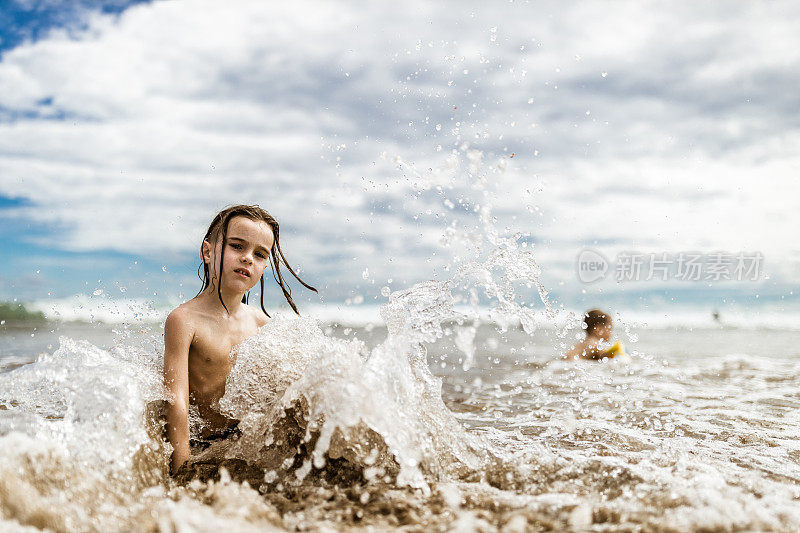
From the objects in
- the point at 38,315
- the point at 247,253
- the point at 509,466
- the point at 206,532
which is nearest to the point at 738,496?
the point at 509,466

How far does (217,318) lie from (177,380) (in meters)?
0.53

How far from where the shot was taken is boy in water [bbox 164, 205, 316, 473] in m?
3.46

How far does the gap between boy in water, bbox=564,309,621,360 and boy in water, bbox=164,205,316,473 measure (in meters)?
7.35

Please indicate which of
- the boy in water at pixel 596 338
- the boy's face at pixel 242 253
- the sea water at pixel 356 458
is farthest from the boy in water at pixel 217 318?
the boy in water at pixel 596 338

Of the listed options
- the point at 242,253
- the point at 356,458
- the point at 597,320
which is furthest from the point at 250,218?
the point at 597,320

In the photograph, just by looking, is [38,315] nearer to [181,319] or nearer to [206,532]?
[181,319]

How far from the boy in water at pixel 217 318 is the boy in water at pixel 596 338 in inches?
289

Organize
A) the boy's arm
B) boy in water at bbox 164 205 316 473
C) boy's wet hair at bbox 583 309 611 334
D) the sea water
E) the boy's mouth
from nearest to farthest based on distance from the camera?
the sea water, the boy's arm, boy in water at bbox 164 205 316 473, the boy's mouth, boy's wet hair at bbox 583 309 611 334

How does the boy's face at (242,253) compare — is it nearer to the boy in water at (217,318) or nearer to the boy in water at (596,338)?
the boy in water at (217,318)

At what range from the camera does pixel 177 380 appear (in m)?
3.37

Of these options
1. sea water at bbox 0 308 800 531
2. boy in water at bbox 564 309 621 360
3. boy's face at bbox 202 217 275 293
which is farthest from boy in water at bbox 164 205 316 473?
boy in water at bbox 564 309 621 360

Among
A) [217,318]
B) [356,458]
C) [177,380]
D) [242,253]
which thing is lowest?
[356,458]

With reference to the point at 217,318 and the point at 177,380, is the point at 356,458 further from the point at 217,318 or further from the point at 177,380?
the point at 217,318

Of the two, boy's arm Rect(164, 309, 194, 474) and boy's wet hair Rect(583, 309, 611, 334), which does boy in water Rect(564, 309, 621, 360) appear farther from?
boy's arm Rect(164, 309, 194, 474)
